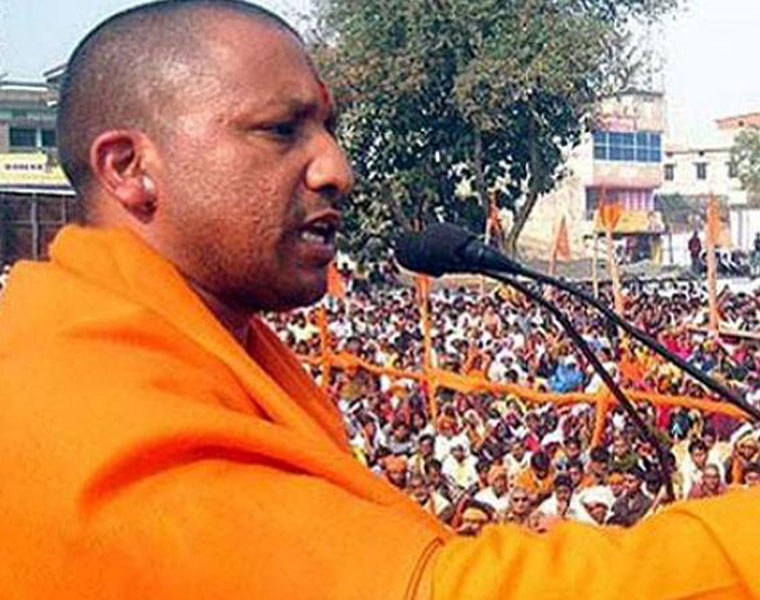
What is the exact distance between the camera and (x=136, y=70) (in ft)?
5.35

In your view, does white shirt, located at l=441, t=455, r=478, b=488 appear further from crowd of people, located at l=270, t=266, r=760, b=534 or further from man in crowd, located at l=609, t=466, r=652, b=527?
man in crowd, located at l=609, t=466, r=652, b=527

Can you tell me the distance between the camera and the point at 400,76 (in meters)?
→ 27.0

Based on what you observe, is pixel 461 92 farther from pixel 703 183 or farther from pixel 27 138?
pixel 703 183

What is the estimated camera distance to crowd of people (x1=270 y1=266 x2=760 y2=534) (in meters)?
7.46

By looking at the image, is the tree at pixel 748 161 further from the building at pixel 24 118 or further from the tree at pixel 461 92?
the tree at pixel 461 92

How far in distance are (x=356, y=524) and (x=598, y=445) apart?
24.3 ft

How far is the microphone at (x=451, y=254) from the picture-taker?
6.65 feet

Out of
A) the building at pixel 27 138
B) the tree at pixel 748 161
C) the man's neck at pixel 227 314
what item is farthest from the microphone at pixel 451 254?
the tree at pixel 748 161

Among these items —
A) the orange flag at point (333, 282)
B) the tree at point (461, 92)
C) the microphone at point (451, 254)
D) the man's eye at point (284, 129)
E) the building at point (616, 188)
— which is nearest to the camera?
the man's eye at point (284, 129)

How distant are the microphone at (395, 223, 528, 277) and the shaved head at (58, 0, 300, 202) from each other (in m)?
0.50

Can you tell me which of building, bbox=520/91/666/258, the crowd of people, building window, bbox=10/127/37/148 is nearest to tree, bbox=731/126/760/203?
building, bbox=520/91/666/258

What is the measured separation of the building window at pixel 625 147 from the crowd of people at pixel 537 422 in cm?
3715

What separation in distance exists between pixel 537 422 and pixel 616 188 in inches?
1824

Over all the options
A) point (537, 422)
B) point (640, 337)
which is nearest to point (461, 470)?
point (537, 422)
